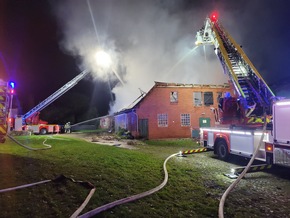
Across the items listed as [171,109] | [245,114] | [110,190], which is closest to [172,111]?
[171,109]

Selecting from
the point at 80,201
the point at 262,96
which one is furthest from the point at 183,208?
the point at 262,96

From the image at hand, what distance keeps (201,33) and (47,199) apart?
11603 millimetres

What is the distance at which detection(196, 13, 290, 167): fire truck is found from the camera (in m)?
6.92

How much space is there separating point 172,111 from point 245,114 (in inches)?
534

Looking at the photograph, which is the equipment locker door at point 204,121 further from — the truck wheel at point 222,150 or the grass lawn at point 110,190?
the grass lawn at point 110,190

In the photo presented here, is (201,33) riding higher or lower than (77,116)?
higher

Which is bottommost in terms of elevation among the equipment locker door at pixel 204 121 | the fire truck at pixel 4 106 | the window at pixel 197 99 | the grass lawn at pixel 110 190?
the grass lawn at pixel 110 190

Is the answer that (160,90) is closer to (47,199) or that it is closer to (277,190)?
(277,190)

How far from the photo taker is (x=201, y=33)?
42.0 feet

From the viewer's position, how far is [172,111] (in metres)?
22.8

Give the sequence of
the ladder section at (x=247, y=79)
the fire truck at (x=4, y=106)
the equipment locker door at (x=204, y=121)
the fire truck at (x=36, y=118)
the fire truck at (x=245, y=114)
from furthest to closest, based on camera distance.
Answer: the fire truck at (x=36, y=118) < the equipment locker door at (x=204, y=121) < the fire truck at (x=4, y=106) < the ladder section at (x=247, y=79) < the fire truck at (x=245, y=114)

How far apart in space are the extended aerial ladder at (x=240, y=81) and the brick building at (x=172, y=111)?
11167mm

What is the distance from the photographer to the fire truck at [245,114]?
272 inches

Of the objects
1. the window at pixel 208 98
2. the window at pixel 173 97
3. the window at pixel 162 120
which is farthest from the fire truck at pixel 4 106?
the window at pixel 208 98
